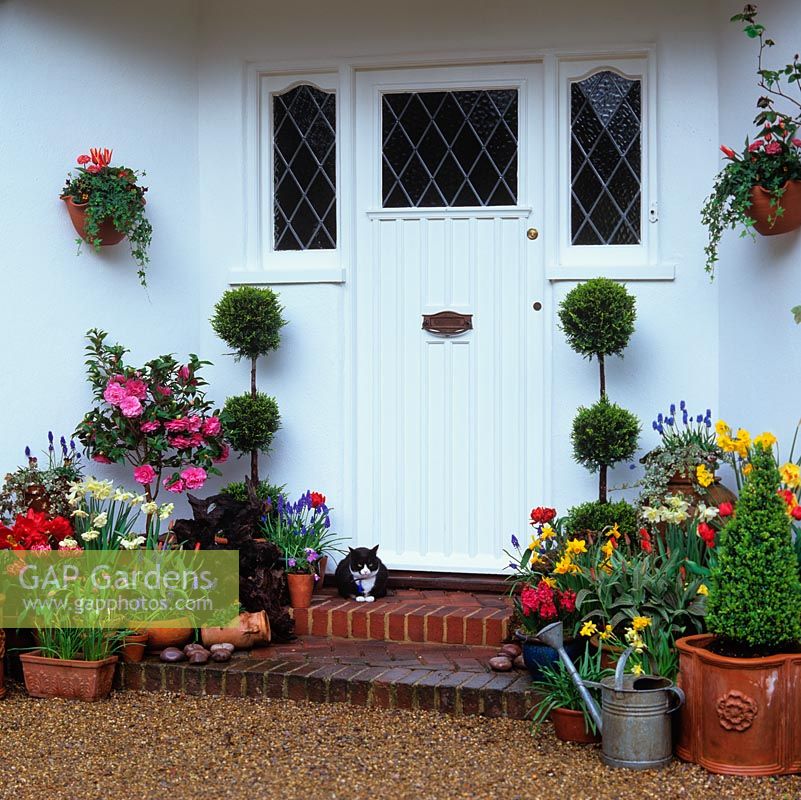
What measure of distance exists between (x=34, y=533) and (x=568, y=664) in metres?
2.48

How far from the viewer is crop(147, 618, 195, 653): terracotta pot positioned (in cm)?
492

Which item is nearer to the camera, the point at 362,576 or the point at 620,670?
the point at 620,670

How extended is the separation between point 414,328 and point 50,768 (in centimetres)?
301

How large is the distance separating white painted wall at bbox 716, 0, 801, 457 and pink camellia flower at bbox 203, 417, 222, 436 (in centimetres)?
259

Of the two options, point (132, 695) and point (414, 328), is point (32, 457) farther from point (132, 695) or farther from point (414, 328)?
point (414, 328)

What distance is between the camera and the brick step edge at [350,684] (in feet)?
14.6

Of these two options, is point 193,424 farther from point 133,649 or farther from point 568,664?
point 568,664

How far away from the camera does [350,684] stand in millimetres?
4590

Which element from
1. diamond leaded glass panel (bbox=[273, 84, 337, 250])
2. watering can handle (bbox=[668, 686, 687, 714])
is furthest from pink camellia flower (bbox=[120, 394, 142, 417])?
watering can handle (bbox=[668, 686, 687, 714])

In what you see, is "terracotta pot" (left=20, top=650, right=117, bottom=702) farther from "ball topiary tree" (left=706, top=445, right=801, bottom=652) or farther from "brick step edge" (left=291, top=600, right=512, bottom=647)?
"ball topiary tree" (left=706, top=445, right=801, bottom=652)

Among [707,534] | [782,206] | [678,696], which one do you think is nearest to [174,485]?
[707,534]

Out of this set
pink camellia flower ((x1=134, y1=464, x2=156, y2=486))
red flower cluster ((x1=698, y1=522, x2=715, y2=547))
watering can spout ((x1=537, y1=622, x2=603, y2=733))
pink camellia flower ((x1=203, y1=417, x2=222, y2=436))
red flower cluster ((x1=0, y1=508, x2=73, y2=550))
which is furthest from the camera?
pink camellia flower ((x1=203, y1=417, x2=222, y2=436))

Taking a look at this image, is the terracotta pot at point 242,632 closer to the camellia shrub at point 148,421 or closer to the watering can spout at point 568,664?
the camellia shrub at point 148,421

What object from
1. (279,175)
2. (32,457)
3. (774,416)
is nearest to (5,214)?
(32,457)
